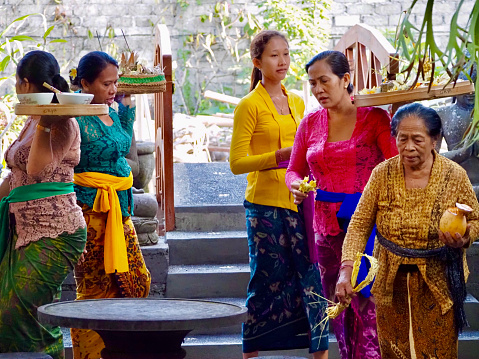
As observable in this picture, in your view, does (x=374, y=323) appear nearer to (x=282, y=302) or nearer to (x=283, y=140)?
(x=282, y=302)

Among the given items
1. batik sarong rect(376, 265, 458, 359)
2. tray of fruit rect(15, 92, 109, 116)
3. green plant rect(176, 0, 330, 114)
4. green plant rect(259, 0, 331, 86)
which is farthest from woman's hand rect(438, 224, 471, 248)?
green plant rect(176, 0, 330, 114)

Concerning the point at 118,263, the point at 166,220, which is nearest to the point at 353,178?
the point at 118,263

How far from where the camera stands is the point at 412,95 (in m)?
3.56

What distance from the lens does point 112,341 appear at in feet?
10.2

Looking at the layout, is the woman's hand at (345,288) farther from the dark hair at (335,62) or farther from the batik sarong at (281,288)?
the dark hair at (335,62)

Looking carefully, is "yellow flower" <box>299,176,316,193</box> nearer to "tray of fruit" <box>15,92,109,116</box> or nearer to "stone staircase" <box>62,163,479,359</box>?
"tray of fruit" <box>15,92,109,116</box>

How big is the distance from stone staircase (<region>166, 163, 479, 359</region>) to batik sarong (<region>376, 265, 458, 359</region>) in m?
1.48

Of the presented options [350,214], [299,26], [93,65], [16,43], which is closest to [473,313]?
[350,214]

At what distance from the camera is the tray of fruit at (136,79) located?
180 inches

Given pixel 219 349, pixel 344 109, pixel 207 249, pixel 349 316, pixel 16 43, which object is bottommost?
pixel 219 349

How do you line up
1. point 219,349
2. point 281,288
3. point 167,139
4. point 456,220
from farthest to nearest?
point 167,139
point 219,349
point 281,288
point 456,220

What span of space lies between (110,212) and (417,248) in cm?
167

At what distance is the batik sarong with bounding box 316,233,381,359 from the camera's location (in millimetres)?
3688

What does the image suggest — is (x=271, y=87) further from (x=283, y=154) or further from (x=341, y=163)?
(x=341, y=163)
